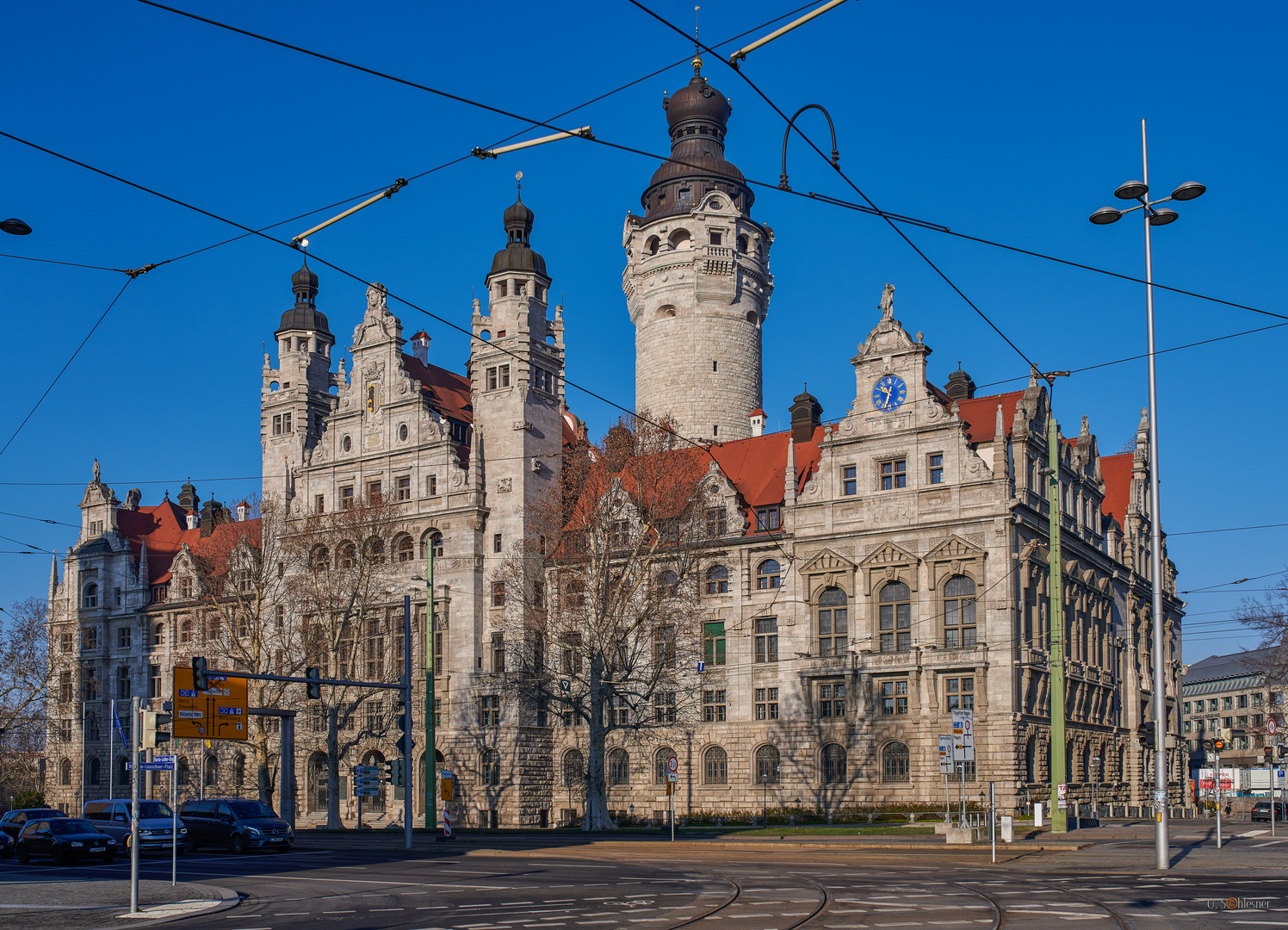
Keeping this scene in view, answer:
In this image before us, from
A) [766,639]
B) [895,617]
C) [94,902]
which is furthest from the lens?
[766,639]

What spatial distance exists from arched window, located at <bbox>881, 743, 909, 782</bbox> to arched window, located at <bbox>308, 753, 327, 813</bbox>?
30890mm

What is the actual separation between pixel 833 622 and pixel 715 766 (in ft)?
28.2

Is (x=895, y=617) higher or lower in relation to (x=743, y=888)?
higher

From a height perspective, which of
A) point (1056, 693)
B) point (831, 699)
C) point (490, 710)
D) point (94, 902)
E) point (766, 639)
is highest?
point (766, 639)

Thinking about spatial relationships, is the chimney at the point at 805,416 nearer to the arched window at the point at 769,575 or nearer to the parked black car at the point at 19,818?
the arched window at the point at 769,575

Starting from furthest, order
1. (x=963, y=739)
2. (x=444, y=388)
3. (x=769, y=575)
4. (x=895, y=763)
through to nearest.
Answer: (x=444, y=388), (x=769, y=575), (x=895, y=763), (x=963, y=739)

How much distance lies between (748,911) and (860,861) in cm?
1220

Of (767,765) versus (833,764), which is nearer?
(833,764)

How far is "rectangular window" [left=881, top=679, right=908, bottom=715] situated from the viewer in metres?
52.5

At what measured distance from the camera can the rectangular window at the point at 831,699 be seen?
54.1 meters

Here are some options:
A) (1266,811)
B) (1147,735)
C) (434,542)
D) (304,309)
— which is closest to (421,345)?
(304,309)

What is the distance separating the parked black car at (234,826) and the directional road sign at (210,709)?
220 cm

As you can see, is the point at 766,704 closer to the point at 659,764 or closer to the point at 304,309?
the point at 659,764

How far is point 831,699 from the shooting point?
54.2 metres
